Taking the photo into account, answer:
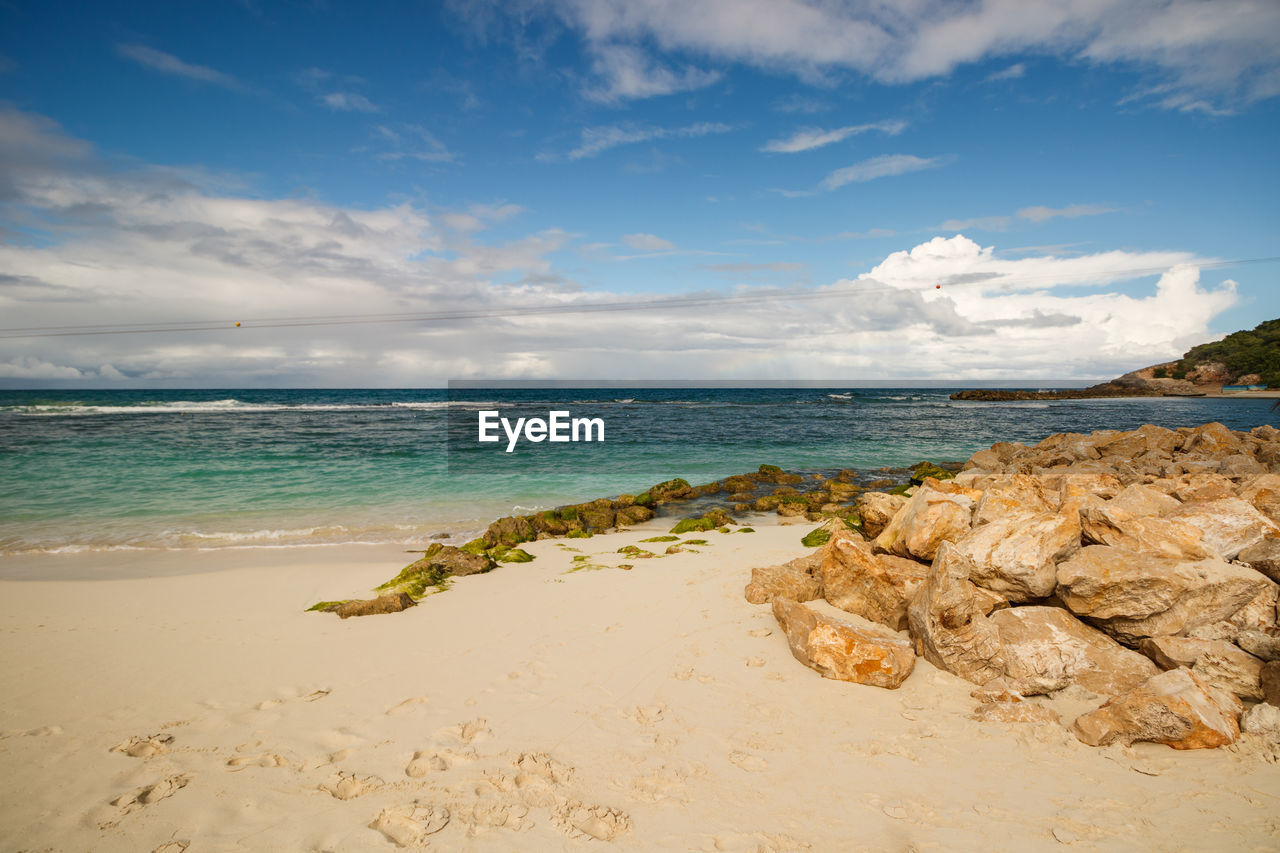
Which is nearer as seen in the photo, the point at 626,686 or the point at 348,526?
the point at 626,686

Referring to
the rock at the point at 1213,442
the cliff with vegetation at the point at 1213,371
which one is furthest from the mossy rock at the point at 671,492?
the cliff with vegetation at the point at 1213,371

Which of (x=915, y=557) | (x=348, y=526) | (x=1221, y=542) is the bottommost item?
(x=348, y=526)

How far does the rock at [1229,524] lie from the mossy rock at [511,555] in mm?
9383

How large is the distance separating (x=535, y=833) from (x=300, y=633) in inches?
198

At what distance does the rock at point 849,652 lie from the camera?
542 centimetres

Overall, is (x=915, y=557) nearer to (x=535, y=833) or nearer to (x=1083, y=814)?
(x=1083, y=814)

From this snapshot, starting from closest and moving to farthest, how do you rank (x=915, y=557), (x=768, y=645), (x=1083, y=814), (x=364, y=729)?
(x=1083, y=814), (x=364, y=729), (x=768, y=645), (x=915, y=557)

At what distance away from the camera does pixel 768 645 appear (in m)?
6.39

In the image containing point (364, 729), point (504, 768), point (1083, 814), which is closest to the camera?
point (1083, 814)

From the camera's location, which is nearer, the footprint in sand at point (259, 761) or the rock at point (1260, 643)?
the footprint in sand at point (259, 761)

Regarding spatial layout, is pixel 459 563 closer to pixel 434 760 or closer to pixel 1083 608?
pixel 434 760

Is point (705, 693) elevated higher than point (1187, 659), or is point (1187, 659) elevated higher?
point (1187, 659)

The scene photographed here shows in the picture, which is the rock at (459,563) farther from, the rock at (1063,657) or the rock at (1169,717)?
the rock at (1169,717)

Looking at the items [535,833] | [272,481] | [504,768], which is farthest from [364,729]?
[272,481]
